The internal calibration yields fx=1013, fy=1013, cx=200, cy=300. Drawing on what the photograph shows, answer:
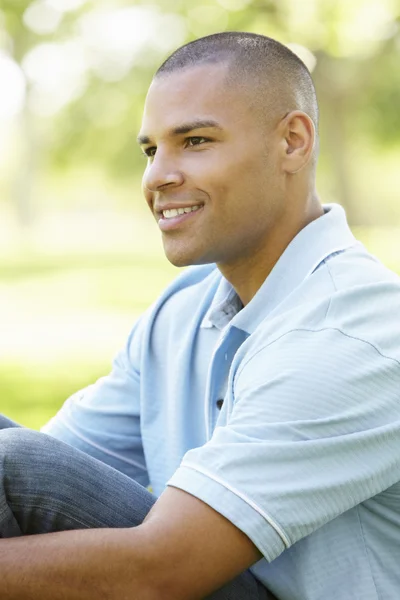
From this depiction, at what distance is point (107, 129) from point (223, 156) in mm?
34715

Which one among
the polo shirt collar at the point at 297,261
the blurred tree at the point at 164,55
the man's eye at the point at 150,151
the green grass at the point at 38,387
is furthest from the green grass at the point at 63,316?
the blurred tree at the point at 164,55

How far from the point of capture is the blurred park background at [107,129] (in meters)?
10.0

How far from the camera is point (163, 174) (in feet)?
9.05

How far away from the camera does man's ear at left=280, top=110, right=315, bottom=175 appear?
112 inches

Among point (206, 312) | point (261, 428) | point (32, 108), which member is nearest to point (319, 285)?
point (261, 428)

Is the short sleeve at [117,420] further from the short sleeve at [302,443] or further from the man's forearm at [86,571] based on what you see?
the man's forearm at [86,571]

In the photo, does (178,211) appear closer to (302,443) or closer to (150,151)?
(150,151)

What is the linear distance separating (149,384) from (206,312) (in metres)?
0.28

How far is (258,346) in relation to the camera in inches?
91.0

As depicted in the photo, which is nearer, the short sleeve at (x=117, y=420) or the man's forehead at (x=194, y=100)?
the man's forehead at (x=194, y=100)

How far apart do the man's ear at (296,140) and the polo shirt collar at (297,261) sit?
0.70 feet

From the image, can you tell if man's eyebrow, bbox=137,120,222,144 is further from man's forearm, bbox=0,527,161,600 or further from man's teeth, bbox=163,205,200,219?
man's forearm, bbox=0,527,161,600

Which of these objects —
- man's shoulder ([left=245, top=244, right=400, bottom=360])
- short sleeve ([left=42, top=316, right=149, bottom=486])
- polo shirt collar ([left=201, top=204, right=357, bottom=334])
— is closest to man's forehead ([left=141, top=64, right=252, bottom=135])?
polo shirt collar ([left=201, top=204, right=357, bottom=334])

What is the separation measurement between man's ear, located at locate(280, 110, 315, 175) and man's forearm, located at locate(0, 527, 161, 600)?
1.25 m
